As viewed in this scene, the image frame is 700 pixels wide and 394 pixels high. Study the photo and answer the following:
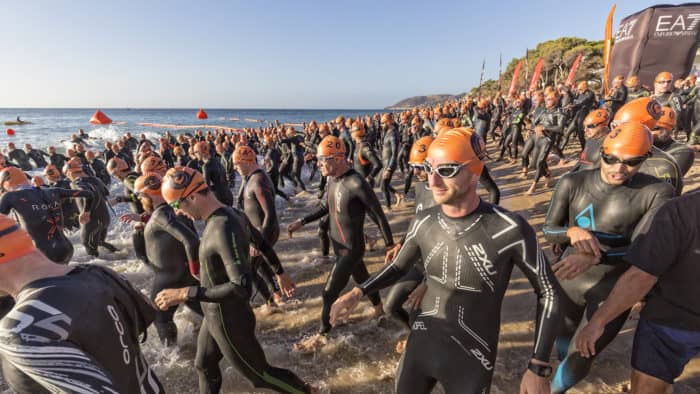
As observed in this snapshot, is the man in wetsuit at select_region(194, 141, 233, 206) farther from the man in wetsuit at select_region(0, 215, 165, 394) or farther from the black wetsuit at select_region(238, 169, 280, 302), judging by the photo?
the man in wetsuit at select_region(0, 215, 165, 394)

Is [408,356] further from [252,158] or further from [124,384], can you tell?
[252,158]

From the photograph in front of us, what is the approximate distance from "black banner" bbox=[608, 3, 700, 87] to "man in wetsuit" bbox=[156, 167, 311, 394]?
21.6 m

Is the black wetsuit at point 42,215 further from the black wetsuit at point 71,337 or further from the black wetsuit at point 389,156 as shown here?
the black wetsuit at point 389,156

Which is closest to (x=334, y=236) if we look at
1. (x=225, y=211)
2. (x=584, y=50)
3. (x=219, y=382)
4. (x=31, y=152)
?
(x=225, y=211)

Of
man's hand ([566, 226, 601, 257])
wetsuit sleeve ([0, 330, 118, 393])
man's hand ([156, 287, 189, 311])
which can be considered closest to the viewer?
wetsuit sleeve ([0, 330, 118, 393])

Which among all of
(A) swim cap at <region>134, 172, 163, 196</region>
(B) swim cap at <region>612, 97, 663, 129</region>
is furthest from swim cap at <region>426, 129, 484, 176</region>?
(A) swim cap at <region>134, 172, 163, 196</region>

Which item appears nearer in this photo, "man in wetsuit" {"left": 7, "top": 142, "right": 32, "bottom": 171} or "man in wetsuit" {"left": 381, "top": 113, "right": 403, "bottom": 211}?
"man in wetsuit" {"left": 381, "top": 113, "right": 403, "bottom": 211}

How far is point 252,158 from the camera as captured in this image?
5145 mm

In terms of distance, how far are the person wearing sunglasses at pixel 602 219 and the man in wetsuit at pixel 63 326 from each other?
2636 mm

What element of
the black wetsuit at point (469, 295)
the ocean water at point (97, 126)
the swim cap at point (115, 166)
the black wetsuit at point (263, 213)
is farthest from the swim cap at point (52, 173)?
the ocean water at point (97, 126)

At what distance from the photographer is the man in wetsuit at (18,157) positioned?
1648cm

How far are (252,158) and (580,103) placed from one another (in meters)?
10.8

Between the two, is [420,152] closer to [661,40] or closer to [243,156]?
[243,156]

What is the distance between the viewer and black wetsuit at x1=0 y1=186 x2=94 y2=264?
4379mm
